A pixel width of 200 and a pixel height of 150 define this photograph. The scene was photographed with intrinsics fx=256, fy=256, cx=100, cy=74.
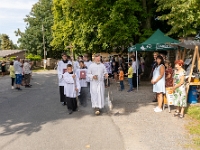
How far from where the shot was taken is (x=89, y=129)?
20.9 ft

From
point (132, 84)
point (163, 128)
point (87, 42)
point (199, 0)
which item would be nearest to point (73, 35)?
point (87, 42)

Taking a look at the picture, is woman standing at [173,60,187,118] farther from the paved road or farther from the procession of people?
the paved road

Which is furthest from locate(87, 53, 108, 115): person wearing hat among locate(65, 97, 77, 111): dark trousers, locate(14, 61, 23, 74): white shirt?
locate(14, 61, 23, 74): white shirt

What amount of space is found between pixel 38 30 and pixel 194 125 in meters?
46.7

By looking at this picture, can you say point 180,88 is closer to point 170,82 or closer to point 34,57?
point 170,82

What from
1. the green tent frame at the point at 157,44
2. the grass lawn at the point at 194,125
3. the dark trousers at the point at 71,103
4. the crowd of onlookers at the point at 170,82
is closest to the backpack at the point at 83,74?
the dark trousers at the point at 71,103

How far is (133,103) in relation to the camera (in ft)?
31.3

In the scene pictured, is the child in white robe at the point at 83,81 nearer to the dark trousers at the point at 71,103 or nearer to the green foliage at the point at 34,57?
the dark trousers at the point at 71,103

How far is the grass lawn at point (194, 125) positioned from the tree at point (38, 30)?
4425cm

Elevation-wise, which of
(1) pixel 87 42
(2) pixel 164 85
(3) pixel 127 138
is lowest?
(3) pixel 127 138

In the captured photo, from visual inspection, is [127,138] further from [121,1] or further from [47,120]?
[121,1]

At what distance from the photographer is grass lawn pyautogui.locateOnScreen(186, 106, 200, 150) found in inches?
205

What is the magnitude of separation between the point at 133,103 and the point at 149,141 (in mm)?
4164

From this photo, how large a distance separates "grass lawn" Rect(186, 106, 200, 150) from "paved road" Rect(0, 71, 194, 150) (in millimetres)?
196
